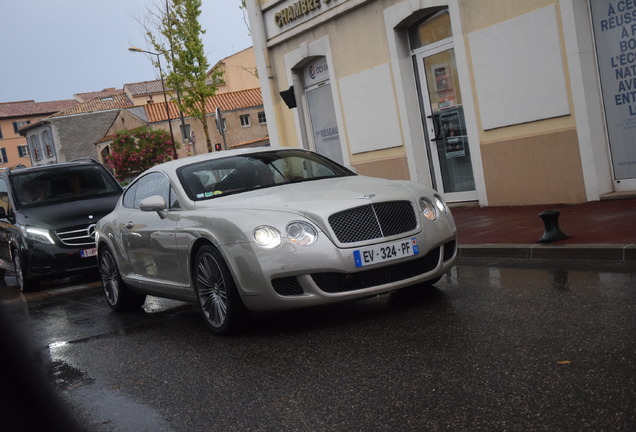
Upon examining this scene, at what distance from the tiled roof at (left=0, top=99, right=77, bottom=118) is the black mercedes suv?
109394 mm

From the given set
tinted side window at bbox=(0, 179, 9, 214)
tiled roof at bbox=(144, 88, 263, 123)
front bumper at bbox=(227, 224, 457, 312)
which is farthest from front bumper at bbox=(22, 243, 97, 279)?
tiled roof at bbox=(144, 88, 263, 123)

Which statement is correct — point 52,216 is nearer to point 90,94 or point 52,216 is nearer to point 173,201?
point 173,201

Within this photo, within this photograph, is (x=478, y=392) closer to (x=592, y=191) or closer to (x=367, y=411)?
(x=367, y=411)

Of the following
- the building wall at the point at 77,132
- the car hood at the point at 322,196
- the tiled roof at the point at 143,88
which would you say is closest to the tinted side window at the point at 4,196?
the car hood at the point at 322,196

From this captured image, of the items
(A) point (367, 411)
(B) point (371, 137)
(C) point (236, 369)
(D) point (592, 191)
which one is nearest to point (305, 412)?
(A) point (367, 411)

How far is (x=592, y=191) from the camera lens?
436 inches

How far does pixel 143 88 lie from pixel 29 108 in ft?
93.8

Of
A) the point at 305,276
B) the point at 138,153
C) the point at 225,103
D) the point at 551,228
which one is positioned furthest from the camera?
the point at 225,103

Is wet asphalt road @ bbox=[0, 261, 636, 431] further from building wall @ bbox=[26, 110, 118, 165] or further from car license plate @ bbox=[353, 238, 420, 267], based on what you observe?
building wall @ bbox=[26, 110, 118, 165]

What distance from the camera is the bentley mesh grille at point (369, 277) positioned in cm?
609

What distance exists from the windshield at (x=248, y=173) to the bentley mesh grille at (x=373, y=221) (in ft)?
4.18

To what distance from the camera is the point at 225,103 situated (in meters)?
77.2

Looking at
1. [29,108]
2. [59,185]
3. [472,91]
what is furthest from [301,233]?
[29,108]

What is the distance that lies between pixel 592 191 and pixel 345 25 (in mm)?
6767
